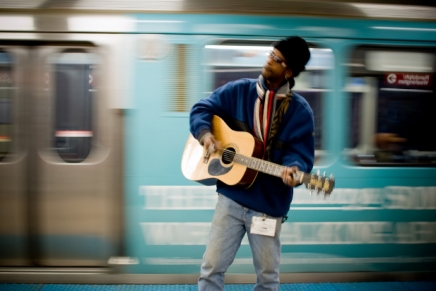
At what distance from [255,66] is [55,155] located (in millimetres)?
1771

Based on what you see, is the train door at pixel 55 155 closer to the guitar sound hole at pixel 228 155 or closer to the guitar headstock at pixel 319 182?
the guitar sound hole at pixel 228 155

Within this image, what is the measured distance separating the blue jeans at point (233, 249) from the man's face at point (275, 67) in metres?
0.72

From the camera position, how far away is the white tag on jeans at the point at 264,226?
2277mm

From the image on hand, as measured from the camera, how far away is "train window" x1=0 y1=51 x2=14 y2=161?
3457 millimetres

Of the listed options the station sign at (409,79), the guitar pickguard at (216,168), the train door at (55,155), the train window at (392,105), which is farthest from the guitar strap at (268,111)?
the station sign at (409,79)

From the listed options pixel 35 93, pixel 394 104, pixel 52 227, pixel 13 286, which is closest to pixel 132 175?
pixel 52 227

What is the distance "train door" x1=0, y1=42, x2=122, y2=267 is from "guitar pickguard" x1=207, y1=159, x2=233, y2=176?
1.24 m

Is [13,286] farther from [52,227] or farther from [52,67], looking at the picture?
[52,67]

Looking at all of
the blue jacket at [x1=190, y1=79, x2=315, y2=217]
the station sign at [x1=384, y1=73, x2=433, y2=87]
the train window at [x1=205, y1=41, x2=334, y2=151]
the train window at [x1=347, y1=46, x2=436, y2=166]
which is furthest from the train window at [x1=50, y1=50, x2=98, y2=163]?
the station sign at [x1=384, y1=73, x2=433, y2=87]

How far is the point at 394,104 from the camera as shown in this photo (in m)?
3.61

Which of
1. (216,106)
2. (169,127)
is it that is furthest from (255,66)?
(216,106)

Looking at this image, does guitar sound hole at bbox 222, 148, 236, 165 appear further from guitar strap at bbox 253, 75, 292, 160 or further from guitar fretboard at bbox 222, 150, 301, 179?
guitar strap at bbox 253, 75, 292, 160

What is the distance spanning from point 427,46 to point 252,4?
152cm

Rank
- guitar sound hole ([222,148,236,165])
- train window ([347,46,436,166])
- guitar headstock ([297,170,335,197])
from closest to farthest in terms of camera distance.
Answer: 1. guitar headstock ([297,170,335,197])
2. guitar sound hole ([222,148,236,165])
3. train window ([347,46,436,166])
